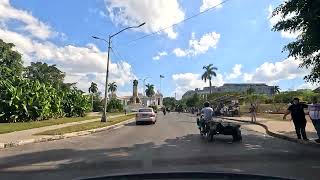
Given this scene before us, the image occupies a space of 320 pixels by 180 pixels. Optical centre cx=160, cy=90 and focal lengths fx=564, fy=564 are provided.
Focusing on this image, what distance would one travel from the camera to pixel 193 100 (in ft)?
561

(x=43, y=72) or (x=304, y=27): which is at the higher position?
(x=43, y=72)

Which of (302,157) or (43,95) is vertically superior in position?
(43,95)

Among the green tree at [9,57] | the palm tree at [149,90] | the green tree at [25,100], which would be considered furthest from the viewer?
the palm tree at [149,90]

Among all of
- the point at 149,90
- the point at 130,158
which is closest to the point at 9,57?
the point at 130,158

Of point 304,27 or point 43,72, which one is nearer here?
point 304,27

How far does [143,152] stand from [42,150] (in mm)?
3636

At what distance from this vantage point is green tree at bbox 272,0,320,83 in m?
18.6

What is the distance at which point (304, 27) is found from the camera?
795 inches

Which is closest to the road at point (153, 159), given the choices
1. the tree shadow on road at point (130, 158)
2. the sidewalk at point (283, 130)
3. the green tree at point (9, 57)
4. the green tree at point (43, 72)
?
the tree shadow on road at point (130, 158)

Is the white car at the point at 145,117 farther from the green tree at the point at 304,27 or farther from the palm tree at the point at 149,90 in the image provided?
the palm tree at the point at 149,90

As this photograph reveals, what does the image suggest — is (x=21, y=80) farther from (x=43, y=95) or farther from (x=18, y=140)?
(x=18, y=140)

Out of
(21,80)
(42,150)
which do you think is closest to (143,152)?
(42,150)

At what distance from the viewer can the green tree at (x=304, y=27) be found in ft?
61.2

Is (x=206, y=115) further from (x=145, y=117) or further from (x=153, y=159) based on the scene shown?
(x=145, y=117)
